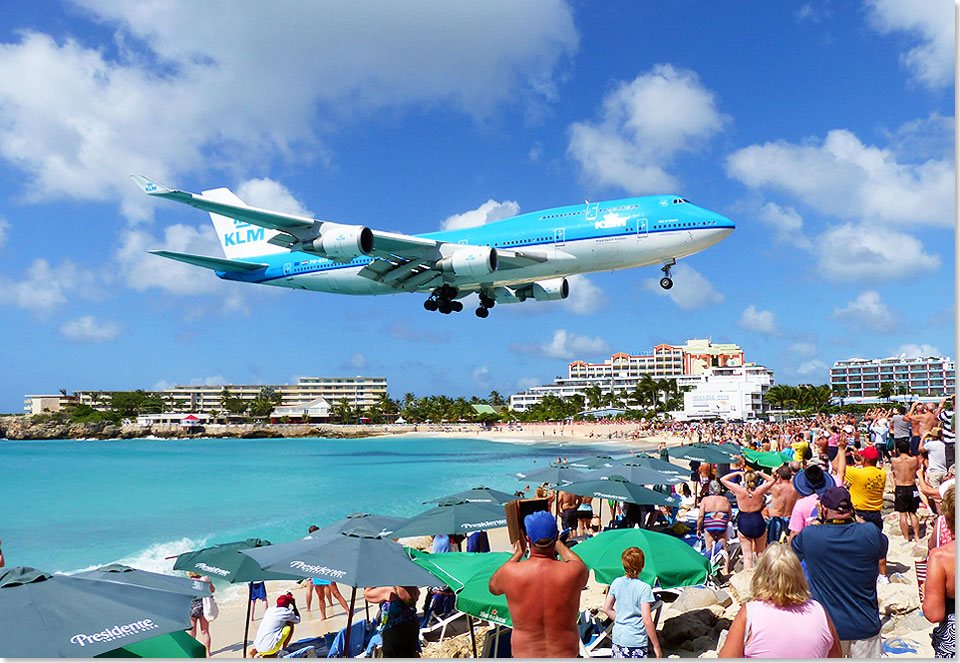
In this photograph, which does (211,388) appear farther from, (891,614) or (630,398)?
(891,614)

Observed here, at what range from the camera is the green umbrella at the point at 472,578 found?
5520mm

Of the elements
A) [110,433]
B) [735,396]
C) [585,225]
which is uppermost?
[585,225]

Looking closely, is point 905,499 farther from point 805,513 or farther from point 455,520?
point 455,520

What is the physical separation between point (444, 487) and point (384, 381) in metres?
148

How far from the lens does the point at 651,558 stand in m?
6.20

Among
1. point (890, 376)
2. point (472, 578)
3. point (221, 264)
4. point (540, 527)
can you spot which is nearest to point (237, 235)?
point (221, 264)

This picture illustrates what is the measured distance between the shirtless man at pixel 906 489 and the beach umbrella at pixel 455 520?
5647mm

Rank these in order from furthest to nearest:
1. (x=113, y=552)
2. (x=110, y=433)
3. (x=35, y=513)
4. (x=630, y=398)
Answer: (x=110, y=433) → (x=630, y=398) → (x=35, y=513) → (x=113, y=552)

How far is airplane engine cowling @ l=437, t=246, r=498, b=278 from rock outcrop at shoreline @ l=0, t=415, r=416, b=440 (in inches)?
4877

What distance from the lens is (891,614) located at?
723cm

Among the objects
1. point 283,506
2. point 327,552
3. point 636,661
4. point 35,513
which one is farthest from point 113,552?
point 636,661

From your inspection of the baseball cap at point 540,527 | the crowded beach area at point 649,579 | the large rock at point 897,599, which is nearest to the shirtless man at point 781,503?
the crowded beach area at point 649,579

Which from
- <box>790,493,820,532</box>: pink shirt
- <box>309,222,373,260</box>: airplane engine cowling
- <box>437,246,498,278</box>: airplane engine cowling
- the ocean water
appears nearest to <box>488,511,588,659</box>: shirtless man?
<box>790,493,820,532</box>: pink shirt

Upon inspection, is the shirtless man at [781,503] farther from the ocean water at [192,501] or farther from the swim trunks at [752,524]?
the ocean water at [192,501]
